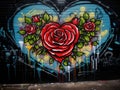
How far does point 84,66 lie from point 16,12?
243 centimetres

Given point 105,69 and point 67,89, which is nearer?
point 67,89

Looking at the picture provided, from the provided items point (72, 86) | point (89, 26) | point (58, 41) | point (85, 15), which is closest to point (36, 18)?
point (58, 41)

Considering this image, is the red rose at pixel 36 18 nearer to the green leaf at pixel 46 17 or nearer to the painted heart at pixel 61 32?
the painted heart at pixel 61 32

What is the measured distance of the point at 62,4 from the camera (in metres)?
7.98

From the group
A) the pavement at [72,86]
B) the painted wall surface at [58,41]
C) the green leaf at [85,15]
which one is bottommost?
the pavement at [72,86]

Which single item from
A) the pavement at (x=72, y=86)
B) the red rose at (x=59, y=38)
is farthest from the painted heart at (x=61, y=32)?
the pavement at (x=72, y=86)

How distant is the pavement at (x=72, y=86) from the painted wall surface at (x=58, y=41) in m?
0.15

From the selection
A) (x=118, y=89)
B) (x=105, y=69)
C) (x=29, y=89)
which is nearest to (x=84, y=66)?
(x=105, y=69)

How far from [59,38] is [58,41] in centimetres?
9

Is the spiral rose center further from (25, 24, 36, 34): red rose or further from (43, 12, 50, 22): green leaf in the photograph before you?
(25, 24, 36, 34): red rose

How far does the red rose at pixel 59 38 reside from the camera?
8.06 m

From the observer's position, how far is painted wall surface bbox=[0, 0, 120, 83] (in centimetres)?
797

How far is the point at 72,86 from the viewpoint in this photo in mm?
8055

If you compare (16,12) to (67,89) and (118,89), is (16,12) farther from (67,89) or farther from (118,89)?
(118,89)
